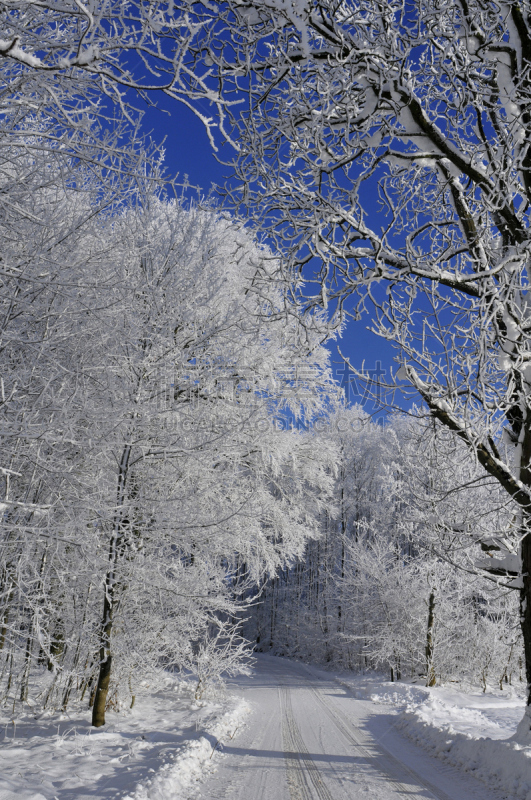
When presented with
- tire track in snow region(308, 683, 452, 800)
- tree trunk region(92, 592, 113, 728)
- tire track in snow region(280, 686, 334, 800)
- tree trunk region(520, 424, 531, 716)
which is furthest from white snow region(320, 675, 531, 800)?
tree trunk region(92, 592, 113, 728)

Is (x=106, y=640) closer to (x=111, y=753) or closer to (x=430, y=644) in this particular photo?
(x=111, y=753)

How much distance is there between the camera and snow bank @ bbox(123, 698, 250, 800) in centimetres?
376

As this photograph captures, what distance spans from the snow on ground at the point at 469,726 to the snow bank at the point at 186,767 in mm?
2743

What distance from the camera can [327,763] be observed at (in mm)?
5312

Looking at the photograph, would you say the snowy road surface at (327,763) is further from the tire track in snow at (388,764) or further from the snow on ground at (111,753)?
the snow on ground at (111,753)

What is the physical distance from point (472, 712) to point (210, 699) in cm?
524

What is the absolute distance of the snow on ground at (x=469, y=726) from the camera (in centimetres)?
458

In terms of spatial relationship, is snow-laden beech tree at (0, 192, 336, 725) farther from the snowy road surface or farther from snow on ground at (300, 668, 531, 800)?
snow on ground at (300, 668, 531, 800)

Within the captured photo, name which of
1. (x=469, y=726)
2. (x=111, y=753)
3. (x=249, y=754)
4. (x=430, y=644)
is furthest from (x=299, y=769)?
(x=430, y=644)

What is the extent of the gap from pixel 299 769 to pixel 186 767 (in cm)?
133

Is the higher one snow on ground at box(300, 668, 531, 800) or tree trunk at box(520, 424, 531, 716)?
tree trunk at box(520, 424, 531, 716)

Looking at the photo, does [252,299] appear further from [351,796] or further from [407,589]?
[407,589]

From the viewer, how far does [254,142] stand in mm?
3645

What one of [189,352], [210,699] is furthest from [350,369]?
[210,699]
